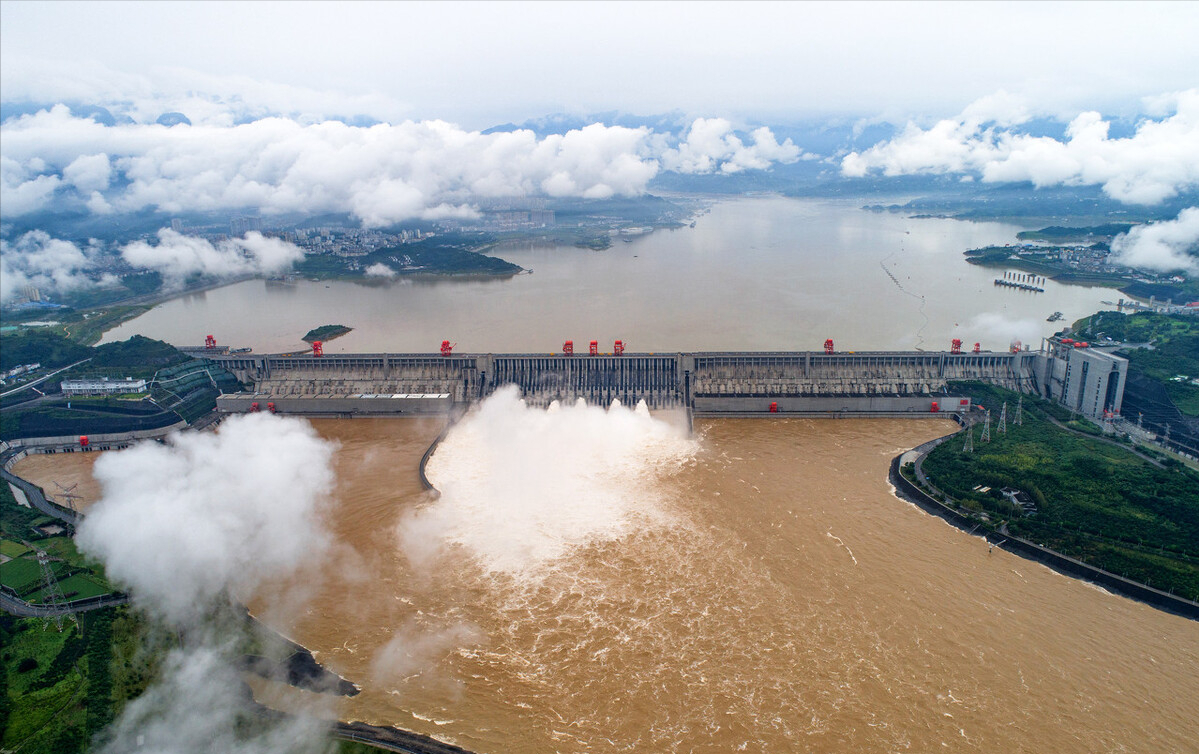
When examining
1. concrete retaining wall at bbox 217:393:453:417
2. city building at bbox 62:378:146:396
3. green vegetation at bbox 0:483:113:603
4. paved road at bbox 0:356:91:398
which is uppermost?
city building at bbox 62:378:146:396

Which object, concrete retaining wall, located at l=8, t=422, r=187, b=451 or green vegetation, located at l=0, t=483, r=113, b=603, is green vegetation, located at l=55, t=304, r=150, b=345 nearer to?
concrete retaining wall, located at l=8, t=422, r=187, b=451

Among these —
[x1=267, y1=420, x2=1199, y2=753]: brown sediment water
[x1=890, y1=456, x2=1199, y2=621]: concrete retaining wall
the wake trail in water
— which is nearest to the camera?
[x1=267, y1=420, x2=1199, y2=753]: brown sediment water

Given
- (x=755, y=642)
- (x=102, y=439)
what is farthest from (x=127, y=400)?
(x=755, y=642)

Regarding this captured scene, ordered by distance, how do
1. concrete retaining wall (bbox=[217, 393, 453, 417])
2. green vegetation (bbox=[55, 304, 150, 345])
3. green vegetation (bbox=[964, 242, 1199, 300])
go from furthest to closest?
1. green vegetation (bbox=[964, 242, 1199, 300])
2. green vegetation (bbox=[55, 304, 150, 345])
3. concrete retaining wall (bbox=[217, 393, 453, 417])

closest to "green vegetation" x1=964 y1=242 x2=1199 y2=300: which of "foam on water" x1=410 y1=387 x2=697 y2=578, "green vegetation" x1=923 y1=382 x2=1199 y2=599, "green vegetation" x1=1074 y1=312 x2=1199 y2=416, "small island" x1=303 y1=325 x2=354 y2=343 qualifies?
"green vegetation" x1=1074 y1=312 x2=1199 y2=416

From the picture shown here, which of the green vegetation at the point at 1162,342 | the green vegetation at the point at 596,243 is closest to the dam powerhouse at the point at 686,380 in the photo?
the green vegetation at the point at 1162,342

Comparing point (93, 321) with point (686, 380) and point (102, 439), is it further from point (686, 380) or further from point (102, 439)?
point (686, 380)
